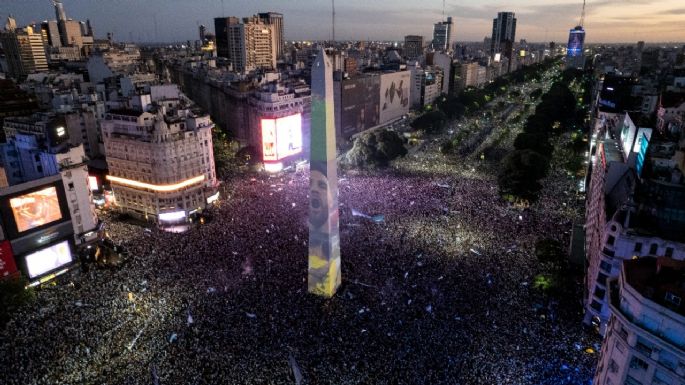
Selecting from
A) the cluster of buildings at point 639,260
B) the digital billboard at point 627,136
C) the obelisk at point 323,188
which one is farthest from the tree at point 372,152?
the obelisk at point 323,188

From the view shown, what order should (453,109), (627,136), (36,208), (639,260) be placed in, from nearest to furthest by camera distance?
(639,260), (36,208), (627,136), (453,109)

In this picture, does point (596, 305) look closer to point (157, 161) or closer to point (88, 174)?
point (157, 161)

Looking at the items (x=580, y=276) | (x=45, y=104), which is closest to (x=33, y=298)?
(x=580, y=276)

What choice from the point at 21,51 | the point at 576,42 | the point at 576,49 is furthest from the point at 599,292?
the point at 576,42

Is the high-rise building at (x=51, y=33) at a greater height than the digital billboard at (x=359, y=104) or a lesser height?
greater

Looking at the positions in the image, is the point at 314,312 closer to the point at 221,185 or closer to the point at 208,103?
the point at 221,185

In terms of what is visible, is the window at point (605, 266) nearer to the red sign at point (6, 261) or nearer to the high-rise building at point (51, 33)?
the red sign at point (6, 261)
